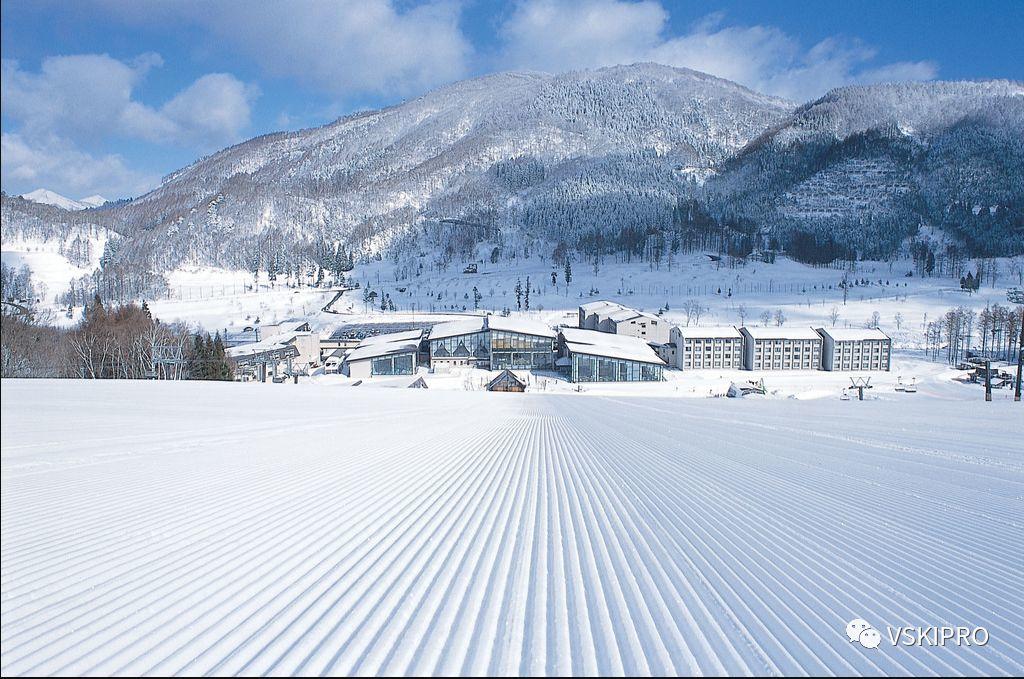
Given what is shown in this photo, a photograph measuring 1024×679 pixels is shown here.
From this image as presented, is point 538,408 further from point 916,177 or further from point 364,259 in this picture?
point 916,177

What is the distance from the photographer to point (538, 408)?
13.7 meters

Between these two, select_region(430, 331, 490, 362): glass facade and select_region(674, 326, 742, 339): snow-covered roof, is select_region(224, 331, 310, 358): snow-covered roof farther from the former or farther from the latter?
select_region(674, 326, 742, 339): snow-covered roof

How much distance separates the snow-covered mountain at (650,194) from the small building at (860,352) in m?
56.9

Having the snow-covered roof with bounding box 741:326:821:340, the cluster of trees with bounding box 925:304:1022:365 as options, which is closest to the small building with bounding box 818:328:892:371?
the snow-covered roof with bounding box 741:326:821:340

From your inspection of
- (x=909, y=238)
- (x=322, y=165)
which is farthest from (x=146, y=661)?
(x=322, y=165)

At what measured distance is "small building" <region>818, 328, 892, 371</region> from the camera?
3156cm

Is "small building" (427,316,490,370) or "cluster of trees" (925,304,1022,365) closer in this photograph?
"small building" (427,316,490,370)

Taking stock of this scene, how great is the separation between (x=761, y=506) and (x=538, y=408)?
31.9ft

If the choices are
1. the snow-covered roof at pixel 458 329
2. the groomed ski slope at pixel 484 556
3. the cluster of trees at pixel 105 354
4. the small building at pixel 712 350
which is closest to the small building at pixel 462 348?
the snow-covered roof at pixel 458 329

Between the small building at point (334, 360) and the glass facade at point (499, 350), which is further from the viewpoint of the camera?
the small building at point (334, 360)

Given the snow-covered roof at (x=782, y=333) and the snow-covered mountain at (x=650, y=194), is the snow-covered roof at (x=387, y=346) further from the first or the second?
the snow-covered mountain at (x=650, y=194)

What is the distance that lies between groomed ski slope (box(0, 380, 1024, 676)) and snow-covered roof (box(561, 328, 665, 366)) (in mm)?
19948

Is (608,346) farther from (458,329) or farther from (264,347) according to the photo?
(264,347)

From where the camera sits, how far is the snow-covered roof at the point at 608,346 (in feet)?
86.2
